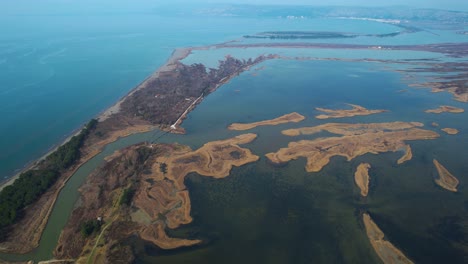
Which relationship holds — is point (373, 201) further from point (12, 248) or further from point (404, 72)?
point (404, 72)

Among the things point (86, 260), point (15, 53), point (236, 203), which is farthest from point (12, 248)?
point (15, 53)

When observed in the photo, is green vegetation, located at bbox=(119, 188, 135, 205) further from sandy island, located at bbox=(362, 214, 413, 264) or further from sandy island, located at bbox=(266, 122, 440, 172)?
sandy island, located at bbox=(362, 214, 413, 264)

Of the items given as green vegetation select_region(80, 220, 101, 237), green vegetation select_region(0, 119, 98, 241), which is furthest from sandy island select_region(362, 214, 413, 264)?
green vegetation select_region(0, 119, 98, 241)

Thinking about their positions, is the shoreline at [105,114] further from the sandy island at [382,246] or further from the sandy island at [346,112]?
the sandy island at [382,246]

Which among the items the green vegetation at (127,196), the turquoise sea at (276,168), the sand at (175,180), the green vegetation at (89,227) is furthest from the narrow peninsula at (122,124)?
the sand at (175,180)

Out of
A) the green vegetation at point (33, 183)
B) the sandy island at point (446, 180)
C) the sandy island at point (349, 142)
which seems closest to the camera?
the green vegetation at point (33, 183)
